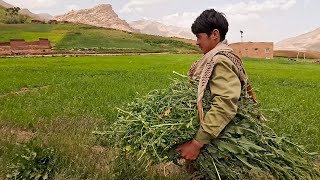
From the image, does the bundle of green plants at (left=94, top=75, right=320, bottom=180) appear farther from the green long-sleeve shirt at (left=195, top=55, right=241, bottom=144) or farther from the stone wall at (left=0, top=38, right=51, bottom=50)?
the stone wall at (left=0, top=38, right=51, bottom=50)

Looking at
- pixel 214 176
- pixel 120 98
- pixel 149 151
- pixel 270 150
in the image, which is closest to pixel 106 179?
pixel 149 151

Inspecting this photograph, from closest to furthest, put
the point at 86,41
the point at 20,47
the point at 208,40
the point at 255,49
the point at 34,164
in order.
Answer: the point at 208,40
the point at 34,164
the point at 20,47
the point at 86,41
the point at 255,49

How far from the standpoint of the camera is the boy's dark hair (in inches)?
190

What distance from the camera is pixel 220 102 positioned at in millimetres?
4531

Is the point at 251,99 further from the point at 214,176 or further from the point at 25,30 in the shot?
the point at 25,30

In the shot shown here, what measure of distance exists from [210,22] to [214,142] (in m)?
1.26

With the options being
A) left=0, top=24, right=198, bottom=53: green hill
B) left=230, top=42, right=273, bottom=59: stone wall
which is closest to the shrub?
left=0, top=24, right=198, bottom=53: green hill

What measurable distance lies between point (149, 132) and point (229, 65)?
→ 3.62 ft

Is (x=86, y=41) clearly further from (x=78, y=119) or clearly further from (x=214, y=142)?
(x=214, y=142)

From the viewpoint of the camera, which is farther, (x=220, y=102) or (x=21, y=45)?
(x=21, y=45)

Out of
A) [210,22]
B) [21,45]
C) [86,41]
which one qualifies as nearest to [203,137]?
[210,22]

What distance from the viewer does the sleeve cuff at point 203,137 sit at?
455 centimetres

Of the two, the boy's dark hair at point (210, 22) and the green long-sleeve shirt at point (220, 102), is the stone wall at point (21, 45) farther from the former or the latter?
the green long-sleeve shirt at point (220, 102)

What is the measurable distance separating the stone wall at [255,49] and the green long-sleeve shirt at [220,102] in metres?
83.3
